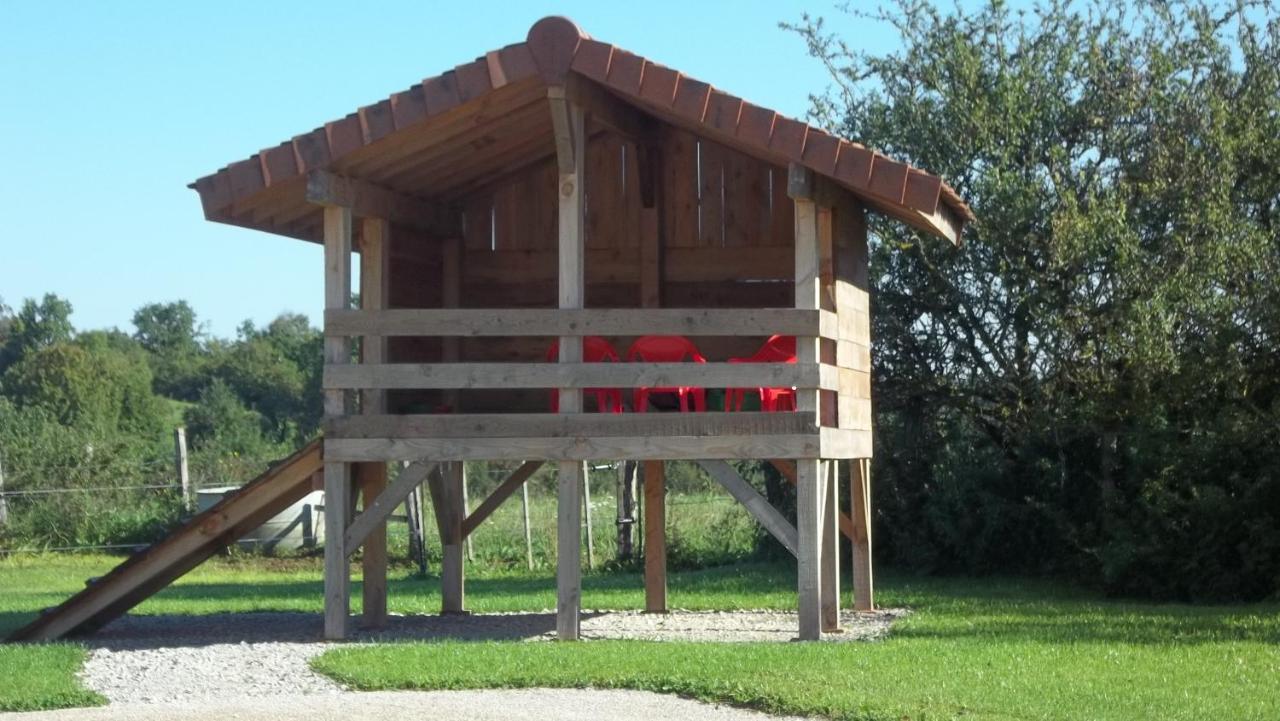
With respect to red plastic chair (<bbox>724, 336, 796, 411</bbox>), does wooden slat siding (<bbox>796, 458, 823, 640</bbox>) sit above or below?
below

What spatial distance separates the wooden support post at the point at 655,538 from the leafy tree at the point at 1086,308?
491 cm

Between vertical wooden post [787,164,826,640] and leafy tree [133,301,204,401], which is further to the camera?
leafy tree [133,301,204,401]

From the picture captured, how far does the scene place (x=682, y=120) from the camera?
12.8 m

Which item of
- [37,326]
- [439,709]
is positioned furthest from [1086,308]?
[37,326]

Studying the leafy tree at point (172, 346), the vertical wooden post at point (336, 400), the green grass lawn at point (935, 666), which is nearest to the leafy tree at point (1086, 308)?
the green grass lawn at point (935, 666)

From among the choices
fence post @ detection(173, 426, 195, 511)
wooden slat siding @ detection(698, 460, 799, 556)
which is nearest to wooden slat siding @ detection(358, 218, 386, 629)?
wooden slat siding @ detection(698, 460, 799, 556)

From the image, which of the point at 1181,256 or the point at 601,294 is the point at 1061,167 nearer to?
the point at 1181,256

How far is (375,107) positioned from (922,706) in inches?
246

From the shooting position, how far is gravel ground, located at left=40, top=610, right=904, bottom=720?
993 centimetres

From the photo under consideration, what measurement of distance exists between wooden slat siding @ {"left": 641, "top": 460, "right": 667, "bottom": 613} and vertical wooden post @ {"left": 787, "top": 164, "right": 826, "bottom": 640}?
3.44 meters

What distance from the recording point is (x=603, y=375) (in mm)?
12617

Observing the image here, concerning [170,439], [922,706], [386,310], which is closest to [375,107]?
[386,310]

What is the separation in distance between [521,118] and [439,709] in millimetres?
6029

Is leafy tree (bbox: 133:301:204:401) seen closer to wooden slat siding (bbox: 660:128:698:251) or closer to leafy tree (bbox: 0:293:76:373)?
leafy tree (bbox: 0:293:76:373)
